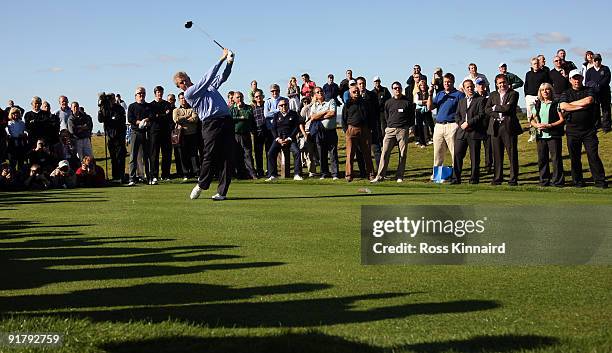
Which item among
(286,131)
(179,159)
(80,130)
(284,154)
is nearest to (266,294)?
(286,131)

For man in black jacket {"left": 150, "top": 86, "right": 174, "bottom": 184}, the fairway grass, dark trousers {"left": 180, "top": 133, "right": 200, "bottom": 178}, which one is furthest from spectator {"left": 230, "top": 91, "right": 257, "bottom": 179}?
the fairway grass

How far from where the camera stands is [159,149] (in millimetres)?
27938

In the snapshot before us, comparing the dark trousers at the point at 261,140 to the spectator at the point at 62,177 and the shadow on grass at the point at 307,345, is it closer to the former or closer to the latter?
the spectator at the point at 62,177

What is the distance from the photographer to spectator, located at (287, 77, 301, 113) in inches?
1153

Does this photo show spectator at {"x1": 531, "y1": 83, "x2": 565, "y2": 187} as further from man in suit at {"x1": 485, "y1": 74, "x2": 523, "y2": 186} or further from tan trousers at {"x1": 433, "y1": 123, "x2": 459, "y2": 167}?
tan trousers at {"x1": 433, "y1": 123, "x2": 459, "y2": 167}

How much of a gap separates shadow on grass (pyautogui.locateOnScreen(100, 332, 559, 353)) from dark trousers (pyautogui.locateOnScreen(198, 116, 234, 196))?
12106 millimetres

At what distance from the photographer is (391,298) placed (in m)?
7.79

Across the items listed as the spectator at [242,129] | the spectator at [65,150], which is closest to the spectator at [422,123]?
the spectator at [242,129]

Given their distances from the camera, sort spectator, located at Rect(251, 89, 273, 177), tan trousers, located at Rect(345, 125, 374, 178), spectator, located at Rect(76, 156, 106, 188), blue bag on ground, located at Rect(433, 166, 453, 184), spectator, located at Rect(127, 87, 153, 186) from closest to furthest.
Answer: blue bag on ground, located at Rect(433, 166, 453, 184) → tan trousers, located at Rect(345, 125, 374, 178) → spectator, located at Rect(76, 156, 106, 188) → spectator, located at Rect(127, 87, 153, 186) → spectator, located at Rect(251, 89, 273, 177)

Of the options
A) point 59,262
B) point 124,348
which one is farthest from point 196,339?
point 59,262

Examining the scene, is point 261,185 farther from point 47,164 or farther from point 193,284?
point 193,284

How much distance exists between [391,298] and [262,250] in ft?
10.4

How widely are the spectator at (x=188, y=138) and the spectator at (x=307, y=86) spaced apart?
15.3 feet

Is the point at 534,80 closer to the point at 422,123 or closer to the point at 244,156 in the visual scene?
the point at 422,123
